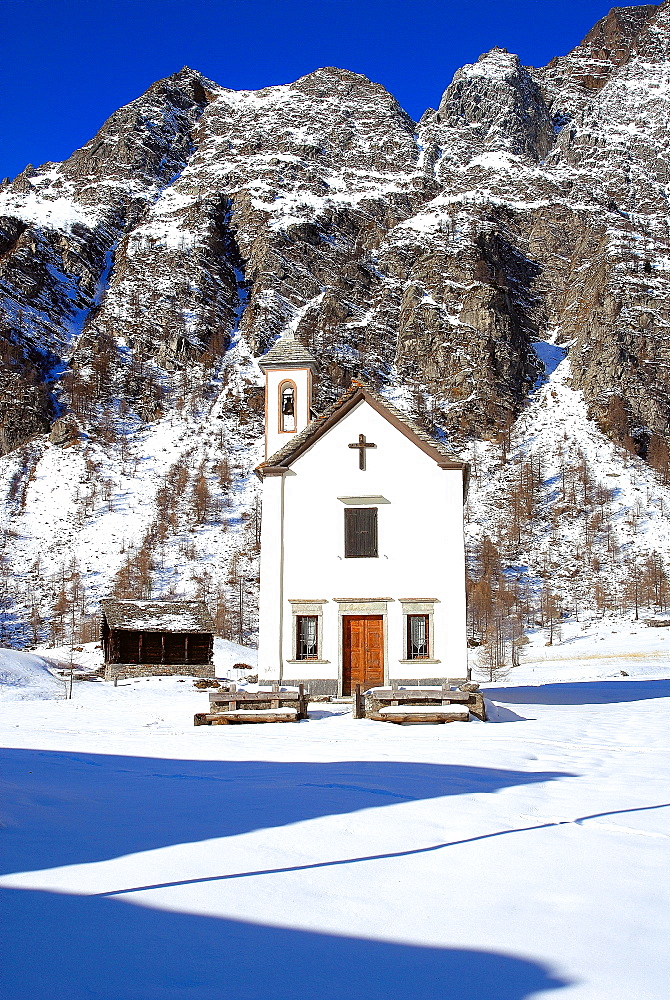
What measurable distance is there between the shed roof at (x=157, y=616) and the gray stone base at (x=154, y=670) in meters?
2.05

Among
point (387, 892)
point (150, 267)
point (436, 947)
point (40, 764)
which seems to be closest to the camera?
point (436, 947)

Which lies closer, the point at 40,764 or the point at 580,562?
the point at 40,764

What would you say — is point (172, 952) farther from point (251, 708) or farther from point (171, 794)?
point (251, 708)

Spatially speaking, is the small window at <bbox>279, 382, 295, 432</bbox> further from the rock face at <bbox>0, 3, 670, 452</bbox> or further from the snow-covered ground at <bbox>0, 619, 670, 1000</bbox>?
the rock face at <bbox>0, 3, 670, 452</bbox>

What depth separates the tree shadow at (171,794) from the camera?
22.2 ft

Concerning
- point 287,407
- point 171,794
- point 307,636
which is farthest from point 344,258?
point 171,794

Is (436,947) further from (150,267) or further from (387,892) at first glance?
(150,267)

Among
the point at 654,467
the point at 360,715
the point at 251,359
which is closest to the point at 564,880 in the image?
the point at 360,715

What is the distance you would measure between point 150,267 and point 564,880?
125m

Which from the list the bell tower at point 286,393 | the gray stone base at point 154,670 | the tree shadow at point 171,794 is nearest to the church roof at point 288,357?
the bell tower at point 286,393

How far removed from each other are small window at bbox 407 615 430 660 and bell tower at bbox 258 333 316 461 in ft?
25.8

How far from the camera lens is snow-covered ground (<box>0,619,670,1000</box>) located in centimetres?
424

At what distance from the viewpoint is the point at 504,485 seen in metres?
88.0

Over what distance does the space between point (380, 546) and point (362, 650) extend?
10.2 feet
